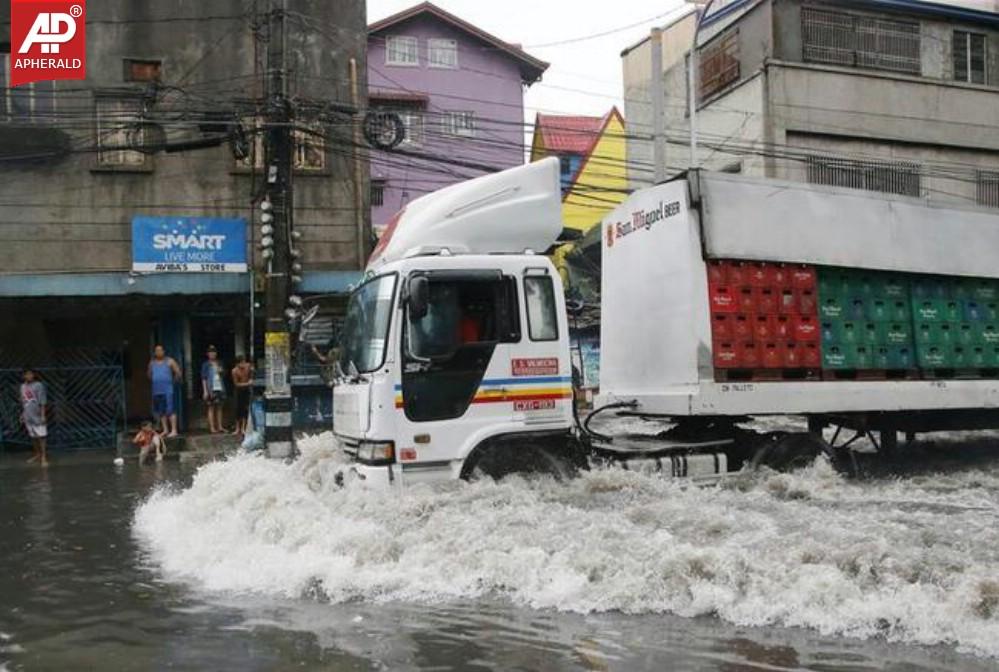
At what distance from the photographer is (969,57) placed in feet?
73.5

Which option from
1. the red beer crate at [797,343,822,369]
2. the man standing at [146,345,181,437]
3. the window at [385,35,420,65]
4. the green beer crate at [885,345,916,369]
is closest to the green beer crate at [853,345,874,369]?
the green beer crate at [885,345,916,369]

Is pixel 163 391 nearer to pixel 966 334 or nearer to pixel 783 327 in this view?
pixel 783 327

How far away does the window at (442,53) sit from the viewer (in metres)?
33.7

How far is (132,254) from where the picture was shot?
18547 mm

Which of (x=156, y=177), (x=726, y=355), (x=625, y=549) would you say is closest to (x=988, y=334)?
(x=726, y=355)

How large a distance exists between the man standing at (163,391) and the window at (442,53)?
20.5 m

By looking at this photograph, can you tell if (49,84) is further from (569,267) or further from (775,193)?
(775,193)

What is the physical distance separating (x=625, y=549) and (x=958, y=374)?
5738 mm

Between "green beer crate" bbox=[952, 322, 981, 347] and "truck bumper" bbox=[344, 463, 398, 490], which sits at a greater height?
"green beer crate" bbox=[952, 322, 981, 347]

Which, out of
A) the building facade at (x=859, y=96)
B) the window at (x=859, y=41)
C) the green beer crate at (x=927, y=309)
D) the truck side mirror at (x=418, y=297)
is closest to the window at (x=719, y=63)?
the building facade at (x=859, y=96)

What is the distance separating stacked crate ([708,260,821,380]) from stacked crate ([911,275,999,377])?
1.49 m

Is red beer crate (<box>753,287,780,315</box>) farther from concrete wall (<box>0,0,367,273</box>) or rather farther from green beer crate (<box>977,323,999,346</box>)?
concrete wall (<box>0,0,367,273</box>)

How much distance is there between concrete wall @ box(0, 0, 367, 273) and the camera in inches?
736

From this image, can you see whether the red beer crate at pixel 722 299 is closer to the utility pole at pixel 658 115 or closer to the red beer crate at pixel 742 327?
the red beer crate at pixel 742 327
